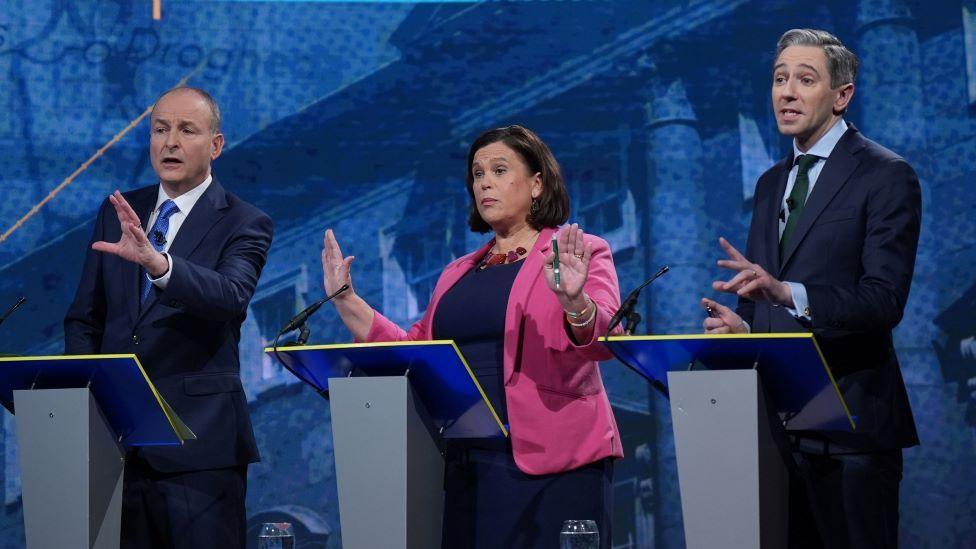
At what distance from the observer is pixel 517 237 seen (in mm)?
3016

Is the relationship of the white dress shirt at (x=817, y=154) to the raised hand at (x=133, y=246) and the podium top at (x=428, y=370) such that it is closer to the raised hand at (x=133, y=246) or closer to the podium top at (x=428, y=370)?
the podium top at (x=428, y=370)

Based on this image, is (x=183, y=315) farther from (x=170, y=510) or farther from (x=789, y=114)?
(x=789, y=114)

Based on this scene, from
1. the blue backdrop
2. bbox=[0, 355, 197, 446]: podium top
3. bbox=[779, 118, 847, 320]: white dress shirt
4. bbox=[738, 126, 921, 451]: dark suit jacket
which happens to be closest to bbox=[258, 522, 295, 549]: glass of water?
bbox=[0, 355, 197, 446]: podium top

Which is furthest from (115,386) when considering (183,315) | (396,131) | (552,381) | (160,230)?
(396,131)

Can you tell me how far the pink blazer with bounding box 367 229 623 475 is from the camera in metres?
2.70

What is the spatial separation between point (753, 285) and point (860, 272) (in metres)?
0.39

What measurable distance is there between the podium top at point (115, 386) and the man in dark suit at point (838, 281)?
121cm

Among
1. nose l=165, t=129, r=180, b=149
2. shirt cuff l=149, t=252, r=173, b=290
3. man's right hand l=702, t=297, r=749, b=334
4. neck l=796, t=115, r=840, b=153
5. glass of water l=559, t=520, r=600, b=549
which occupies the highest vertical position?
nose l=165, t=129, r=180, b=149

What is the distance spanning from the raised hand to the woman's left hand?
0.91 m

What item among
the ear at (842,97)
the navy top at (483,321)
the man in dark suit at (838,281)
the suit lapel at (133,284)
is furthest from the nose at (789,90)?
the suit lapel at (133,284)

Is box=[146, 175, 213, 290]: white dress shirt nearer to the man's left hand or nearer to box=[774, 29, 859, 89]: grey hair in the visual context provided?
the man's left hand

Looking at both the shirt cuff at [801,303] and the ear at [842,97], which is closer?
the shirt cuff at [801,303]

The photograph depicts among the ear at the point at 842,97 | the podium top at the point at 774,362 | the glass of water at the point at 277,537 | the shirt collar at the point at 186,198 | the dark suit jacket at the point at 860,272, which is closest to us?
the podium top at the point at 774,362

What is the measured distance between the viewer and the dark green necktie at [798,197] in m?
2.69
